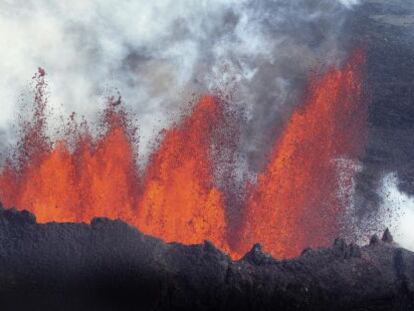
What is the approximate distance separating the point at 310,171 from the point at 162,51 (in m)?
5.82

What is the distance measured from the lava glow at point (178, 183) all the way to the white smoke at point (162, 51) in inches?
22.5

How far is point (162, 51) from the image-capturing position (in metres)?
17.9

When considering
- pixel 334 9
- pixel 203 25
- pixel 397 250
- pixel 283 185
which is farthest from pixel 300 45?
pixel 397 250

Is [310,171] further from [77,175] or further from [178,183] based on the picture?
[77,175]

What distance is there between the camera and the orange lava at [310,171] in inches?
617

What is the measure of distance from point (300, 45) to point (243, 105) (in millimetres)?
3432

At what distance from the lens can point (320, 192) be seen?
687 inches

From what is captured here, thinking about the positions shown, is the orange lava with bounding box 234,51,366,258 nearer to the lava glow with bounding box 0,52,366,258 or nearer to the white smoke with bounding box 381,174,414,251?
the lava glow with bounding box 0,52,366,258

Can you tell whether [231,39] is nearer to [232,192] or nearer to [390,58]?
[232,192]

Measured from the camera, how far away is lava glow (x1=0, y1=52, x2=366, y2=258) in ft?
48.3

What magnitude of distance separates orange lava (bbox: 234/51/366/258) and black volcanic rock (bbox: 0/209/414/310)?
5.38 m

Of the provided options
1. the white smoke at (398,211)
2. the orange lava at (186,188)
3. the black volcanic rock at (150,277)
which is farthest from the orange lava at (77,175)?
the white smoke at (398,211)

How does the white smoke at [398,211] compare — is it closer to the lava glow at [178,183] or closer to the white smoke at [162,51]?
the lava glow at [178,183]

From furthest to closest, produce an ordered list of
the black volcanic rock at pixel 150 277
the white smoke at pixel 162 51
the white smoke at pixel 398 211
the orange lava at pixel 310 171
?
the white smoke at pixel 162 51, the orange lava at pixel 310 171, the white smoke at pixel 398 211, the black volcanic rock at pixel 150 277
